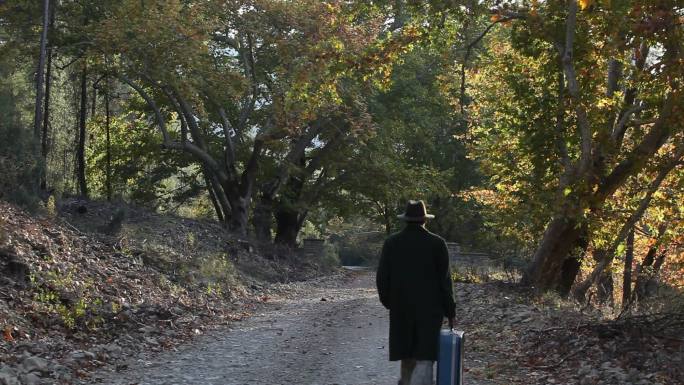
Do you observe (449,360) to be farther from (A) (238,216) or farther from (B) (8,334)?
Answer: (A) (238,216)

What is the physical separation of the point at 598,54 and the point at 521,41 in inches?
80.8

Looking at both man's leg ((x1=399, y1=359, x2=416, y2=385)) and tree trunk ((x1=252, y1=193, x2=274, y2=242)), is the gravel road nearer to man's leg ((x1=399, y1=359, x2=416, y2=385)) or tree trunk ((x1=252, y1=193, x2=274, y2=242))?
man's leg ((x1=399, y1=359, x2=416, y2=385))

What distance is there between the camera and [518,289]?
723 inches

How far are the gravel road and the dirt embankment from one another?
1.86ft

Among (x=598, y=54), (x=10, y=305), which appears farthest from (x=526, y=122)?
(x=10, y=305)

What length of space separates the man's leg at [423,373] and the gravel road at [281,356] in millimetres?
2242

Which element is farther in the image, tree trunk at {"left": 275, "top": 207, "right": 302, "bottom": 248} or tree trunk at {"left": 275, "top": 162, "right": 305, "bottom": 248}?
tree trunk at {"left": 275, "top": 207, "right": 302, "bottom": 248}

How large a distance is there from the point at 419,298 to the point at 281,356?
182 inches

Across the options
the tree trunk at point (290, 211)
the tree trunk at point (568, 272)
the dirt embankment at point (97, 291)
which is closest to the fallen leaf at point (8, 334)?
the dirt embankment at point (97, 291)

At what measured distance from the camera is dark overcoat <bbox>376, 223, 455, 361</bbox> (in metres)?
Answer: 7.18

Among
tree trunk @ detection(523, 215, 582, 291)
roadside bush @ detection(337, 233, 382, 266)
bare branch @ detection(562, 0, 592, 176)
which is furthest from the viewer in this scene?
roadside bush @ detection(337, 233, 382, 266)

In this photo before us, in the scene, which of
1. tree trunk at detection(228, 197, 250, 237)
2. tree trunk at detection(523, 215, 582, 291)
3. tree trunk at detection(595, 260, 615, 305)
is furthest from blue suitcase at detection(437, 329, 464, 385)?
tree trunk at detection(228, 197, 250, 237)

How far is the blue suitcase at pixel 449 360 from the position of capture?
7008 millimetres

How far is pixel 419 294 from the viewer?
23.6ft
